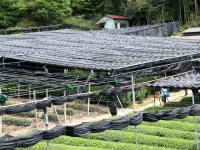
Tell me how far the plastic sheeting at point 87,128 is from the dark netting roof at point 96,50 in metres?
7.54

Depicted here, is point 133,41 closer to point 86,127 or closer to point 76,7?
point 86,127

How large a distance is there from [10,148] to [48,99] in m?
7.44

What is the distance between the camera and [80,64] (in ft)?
63.0

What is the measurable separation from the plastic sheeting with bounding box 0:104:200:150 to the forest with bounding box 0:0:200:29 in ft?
134

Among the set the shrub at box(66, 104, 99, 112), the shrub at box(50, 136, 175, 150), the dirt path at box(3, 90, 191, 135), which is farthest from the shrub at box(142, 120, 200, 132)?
the shrub at box(66, 104, 99, 112)

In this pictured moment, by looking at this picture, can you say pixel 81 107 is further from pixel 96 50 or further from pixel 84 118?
pixel 96 50

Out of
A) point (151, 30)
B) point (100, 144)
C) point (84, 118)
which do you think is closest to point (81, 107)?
point (84, 118)

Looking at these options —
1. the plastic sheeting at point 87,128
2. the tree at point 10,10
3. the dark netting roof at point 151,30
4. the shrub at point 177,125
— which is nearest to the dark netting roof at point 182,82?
the shrub at point 177,125

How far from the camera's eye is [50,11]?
51.3 m

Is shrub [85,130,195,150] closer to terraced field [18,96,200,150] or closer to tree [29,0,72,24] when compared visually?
terraced field [18,96,200,150]

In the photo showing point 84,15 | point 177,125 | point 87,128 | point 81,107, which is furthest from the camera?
point 84,15

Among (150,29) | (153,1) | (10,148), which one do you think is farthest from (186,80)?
(153,1)

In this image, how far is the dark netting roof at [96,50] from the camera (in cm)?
1959

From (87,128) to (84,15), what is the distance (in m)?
50.6
